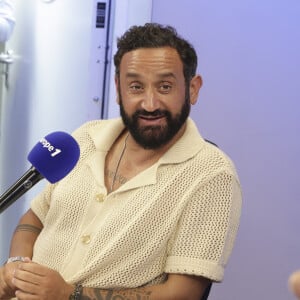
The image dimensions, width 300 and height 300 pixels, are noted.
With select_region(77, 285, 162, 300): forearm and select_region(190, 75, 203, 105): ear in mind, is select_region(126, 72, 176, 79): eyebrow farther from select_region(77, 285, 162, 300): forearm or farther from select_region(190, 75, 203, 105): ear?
select_region(77, 285, 162, 300): forearm

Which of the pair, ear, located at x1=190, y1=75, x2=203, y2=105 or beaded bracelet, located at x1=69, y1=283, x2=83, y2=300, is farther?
ear, located at x1=190, y1=75, x2=203, y2=105

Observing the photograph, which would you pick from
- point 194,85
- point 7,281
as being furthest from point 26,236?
point 194,85

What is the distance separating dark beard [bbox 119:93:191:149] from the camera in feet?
3.79

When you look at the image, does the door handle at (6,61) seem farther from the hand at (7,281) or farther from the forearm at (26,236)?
the hand at (7,281)

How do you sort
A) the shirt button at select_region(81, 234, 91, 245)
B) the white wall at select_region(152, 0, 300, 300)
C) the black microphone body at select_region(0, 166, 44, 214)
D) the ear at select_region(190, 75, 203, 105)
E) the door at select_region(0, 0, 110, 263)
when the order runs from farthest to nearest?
the door at select_region(0, 0, 110, 263), the white wall at select_region(152, 0, 300, 300), the ear at select_region(190, 75, 203, 105), the shirt button at select_region(81, 234, 91, 245), the black microphone body at select_region(0, 166, 44, 214)

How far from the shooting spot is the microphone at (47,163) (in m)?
0.75

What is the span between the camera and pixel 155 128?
1155 millimetres

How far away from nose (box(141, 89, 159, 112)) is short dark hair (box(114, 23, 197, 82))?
4.0 inches

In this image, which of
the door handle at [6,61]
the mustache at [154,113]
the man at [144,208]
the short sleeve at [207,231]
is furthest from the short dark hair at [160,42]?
the door handle at [6,61]

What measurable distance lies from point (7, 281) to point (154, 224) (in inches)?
13.4

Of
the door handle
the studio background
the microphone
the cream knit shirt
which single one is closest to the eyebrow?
the cream knit shirt

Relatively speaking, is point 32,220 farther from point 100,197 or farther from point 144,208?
point 144,208

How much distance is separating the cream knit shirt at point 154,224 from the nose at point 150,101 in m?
0.11

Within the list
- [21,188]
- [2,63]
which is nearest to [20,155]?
[2,63]
